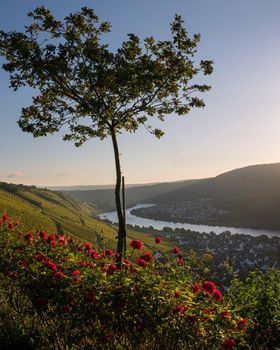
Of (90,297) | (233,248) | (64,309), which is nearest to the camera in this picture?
(90,297)

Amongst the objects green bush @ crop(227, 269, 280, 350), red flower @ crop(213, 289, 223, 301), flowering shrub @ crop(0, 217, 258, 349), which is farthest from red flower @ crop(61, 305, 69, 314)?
green bush @ crop(227, 269, 280, 350)

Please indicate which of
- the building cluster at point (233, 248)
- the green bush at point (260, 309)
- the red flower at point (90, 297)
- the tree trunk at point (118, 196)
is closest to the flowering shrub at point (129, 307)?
the red flower at point (90, 297)

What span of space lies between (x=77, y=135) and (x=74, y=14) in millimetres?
4523

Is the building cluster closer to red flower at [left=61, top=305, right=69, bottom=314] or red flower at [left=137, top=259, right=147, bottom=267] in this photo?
red flower at [left=137, top=259, right=147, bottom=267]

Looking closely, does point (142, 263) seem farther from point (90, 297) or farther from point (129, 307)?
point (90, 297)

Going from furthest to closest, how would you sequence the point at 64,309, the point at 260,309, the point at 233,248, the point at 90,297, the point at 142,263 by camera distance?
1. the point at 233,248
2. the point at 260,309
3. the point at 142,263
4. the point at 64,309
5. the point at 90,297

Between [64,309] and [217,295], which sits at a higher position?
[217,295]

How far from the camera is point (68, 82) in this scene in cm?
1312

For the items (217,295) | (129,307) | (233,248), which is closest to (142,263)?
(129,307)

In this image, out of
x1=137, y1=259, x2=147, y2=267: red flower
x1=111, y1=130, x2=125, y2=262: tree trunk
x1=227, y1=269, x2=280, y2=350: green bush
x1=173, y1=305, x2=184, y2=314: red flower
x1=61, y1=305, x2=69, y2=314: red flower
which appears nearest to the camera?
x1=173, y1=305, x2=184, y2=314: red flower

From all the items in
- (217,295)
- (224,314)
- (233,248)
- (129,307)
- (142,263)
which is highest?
(142,263)

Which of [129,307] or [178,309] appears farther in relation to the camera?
[129,307]

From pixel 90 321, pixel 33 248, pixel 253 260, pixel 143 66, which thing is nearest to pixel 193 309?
pixel 90 321

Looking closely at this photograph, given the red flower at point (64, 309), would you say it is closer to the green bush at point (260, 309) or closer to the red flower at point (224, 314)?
the red flower at point (224, 314)
